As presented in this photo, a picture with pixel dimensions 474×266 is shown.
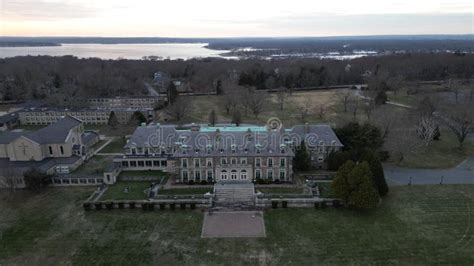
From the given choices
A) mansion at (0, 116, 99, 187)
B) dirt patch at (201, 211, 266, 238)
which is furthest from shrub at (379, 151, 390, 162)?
mansion at (0, 116, 99, 187)

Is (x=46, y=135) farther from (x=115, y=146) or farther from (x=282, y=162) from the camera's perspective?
(x=282, y=162)

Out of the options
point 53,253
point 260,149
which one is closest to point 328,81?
point 260,149

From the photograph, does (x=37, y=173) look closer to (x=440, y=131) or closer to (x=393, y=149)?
(x=393, y=149)

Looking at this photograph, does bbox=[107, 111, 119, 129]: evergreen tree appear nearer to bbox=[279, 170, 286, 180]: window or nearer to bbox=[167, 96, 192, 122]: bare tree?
bbox=[167, 96, 192, 122]: bare tree

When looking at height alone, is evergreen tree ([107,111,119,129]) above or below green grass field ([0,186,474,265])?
above

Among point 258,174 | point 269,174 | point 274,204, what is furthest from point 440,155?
point 274,204
